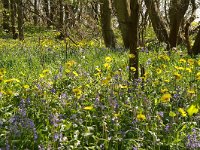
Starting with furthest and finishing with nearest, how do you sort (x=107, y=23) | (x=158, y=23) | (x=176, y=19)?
(x=107, y=23)
(x=158, y=23)
(x=176, y=19)

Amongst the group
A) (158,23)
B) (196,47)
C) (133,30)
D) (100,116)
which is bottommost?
(100,116)

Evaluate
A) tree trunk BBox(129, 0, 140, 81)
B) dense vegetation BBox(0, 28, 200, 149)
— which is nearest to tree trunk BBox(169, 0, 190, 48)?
dense vegetation BBox(0, 28, 200, 149)

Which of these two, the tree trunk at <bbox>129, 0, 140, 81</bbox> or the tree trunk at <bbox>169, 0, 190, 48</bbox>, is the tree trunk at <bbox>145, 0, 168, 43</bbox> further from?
the tree trunk at <bbox>129, 0, 140, 81</bbox>

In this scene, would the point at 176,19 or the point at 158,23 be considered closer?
the point at 176,19

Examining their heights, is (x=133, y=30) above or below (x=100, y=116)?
above

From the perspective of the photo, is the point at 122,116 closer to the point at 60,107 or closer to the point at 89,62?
the point at 60,107

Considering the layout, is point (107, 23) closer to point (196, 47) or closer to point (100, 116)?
point (196, 47)

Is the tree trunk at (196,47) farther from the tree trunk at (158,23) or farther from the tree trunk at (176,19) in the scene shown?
the tree trunk at (158,23)

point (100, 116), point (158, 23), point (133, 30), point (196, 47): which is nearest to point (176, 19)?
point (158, 23)

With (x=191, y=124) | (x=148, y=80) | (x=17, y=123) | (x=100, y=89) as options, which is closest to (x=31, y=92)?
(x=100, y=89)

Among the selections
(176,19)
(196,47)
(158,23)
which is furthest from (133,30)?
(158,23)

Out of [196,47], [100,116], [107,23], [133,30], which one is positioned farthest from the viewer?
[107,23]

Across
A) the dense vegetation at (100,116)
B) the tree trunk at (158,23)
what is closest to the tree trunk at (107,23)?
the tree trunk at (158,23)

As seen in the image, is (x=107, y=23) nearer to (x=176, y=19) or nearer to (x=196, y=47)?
(x=176, y=19)
